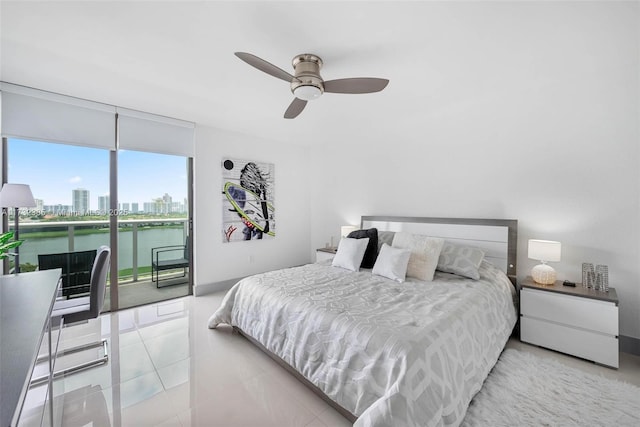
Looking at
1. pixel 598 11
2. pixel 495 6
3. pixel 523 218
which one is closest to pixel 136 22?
pixel 495 6

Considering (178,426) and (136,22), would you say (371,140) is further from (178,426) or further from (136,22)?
(178,426)

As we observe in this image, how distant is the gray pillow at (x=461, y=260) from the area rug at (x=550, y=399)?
2.74 feet

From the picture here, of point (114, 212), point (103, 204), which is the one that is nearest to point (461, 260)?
point (114, 212)

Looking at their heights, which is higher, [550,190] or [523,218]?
[550,190]

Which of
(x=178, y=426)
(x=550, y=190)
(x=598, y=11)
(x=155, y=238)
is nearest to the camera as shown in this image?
(x=178, y=426)

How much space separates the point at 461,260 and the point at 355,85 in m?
2.07

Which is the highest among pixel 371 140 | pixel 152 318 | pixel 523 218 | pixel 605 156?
pixel 371 140

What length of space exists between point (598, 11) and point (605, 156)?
137 centimetres

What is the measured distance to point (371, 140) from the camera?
4.30 m

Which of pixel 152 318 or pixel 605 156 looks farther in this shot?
pixel 152 318

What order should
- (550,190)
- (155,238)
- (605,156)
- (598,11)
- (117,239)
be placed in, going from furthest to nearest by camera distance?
(155,238) → (117,239) → (550,190) → (605,156) → (598,11)

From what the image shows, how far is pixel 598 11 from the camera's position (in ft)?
5.69

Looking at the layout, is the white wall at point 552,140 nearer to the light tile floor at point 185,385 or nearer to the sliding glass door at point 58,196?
the light tile floor at point 185,385

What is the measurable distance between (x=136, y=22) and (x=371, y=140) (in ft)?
10.7
